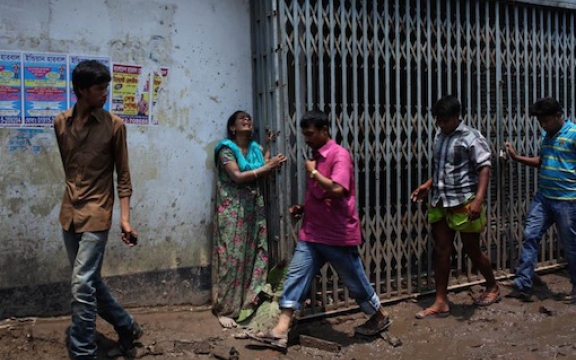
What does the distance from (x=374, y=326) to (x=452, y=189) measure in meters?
1.32

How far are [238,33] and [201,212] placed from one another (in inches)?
59.7

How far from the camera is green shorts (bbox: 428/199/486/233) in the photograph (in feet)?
16.3

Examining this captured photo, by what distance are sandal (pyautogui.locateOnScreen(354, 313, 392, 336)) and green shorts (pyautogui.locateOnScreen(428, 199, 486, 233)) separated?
1.02 meters

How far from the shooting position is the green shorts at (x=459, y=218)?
496 cm

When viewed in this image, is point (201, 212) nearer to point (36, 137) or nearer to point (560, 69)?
point (36, 137)

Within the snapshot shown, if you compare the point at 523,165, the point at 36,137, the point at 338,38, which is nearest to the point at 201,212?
the point at 36,137

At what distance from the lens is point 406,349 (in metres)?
4.50

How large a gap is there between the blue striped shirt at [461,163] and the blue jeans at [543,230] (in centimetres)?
100

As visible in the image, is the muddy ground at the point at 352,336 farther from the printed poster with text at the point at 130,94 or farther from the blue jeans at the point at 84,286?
the printed poster with text at the point at 130,94

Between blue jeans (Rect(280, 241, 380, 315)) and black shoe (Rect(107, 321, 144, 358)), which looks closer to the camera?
black shoe (Rect(107, 321, 144, 358))

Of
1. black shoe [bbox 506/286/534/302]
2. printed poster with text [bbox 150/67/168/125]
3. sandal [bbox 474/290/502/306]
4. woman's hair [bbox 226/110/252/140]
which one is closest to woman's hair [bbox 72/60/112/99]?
printed poster with text [bbox 150/67/168/125]

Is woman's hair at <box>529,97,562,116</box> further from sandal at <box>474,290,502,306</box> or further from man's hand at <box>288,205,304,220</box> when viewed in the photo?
man's hand at <box>288,205,304,220</box>

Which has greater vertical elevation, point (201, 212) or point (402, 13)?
point (402, 13)

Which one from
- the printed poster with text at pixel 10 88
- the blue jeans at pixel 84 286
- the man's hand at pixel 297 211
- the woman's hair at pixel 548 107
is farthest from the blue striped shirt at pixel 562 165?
the printed poster with text at pixel 10 88
